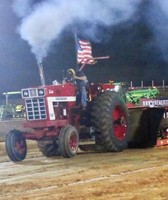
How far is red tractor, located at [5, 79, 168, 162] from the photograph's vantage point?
10695 millimetres

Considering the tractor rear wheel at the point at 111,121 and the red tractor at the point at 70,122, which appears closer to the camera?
the red tractor at the point at 70,122

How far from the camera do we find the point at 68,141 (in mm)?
10281

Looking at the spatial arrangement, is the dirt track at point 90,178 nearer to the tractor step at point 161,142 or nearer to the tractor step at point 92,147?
the tractor step at point 92,147

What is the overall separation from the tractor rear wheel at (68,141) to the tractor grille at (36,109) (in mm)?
698

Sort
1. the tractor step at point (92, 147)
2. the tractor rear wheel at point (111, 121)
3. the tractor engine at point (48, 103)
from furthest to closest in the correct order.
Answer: the tractor step at point (92, 147) < the tractor rear wheel at point (111, 121) < the tractor engine at point (48, 103)

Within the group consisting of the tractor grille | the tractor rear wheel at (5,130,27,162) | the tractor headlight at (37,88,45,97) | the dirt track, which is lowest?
the dirt track

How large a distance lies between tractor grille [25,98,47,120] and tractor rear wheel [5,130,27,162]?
1.56 ft

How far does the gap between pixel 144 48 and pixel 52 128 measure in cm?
2458

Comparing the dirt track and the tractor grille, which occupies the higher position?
the tractor grille

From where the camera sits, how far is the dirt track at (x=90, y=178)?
615 cm

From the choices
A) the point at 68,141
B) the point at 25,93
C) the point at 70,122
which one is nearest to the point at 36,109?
the point at 25,93

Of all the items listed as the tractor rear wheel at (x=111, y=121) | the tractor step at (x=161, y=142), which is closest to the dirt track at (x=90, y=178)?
the tractor rear wheel at (x=111, y=121)

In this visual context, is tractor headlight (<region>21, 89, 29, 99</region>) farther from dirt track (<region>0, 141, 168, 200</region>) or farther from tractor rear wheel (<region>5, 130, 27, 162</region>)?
dirt track (<region>0, 141, 168, 200</region>)

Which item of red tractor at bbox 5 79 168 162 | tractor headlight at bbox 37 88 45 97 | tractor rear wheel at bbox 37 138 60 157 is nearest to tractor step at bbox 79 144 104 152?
red tractor at bbox 5 79 168 162
